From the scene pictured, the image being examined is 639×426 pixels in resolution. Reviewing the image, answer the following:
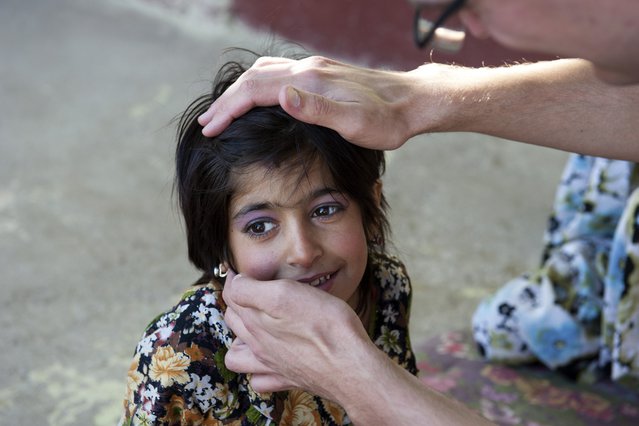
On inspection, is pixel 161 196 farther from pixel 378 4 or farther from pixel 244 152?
pixel 244 152

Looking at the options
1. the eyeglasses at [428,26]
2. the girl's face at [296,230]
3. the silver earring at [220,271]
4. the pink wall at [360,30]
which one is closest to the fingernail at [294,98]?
the girl's face at [296,230]

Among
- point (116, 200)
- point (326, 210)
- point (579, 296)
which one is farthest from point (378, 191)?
point (116, 200)

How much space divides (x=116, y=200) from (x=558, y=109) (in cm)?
200

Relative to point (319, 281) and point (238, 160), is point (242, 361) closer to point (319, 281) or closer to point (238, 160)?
point (319, 281)

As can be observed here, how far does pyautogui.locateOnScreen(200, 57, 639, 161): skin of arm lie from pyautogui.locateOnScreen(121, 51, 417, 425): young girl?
0.06 m

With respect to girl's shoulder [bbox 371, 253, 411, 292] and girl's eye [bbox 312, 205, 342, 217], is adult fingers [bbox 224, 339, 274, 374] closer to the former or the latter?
girl's eye [bbox 312, 205, 342, 217]

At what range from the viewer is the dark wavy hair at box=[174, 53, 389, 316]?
5.14ft

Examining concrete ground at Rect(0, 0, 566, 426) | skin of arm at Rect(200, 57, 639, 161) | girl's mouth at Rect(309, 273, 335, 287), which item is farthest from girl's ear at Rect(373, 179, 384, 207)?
concrete ground at Rect(0, 0, 566, 426)

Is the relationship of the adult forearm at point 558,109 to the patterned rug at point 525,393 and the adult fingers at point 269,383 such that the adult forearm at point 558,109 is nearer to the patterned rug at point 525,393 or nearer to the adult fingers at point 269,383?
the adult fingers at point 269,383

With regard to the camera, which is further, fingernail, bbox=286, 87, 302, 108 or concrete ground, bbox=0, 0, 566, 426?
concrete ground, bbox=0, 0, 566, 426

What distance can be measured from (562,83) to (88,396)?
1553 mm

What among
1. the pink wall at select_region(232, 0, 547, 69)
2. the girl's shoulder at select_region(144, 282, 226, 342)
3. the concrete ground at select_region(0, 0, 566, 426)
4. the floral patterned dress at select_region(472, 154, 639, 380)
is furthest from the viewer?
the pink wall at select_region(232, 0, 547, 69)

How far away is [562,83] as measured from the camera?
6.17 feet

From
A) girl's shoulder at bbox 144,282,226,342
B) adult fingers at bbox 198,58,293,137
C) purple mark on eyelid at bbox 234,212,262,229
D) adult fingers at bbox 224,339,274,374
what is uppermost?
adult fingers at bbox 198,58,293,137
